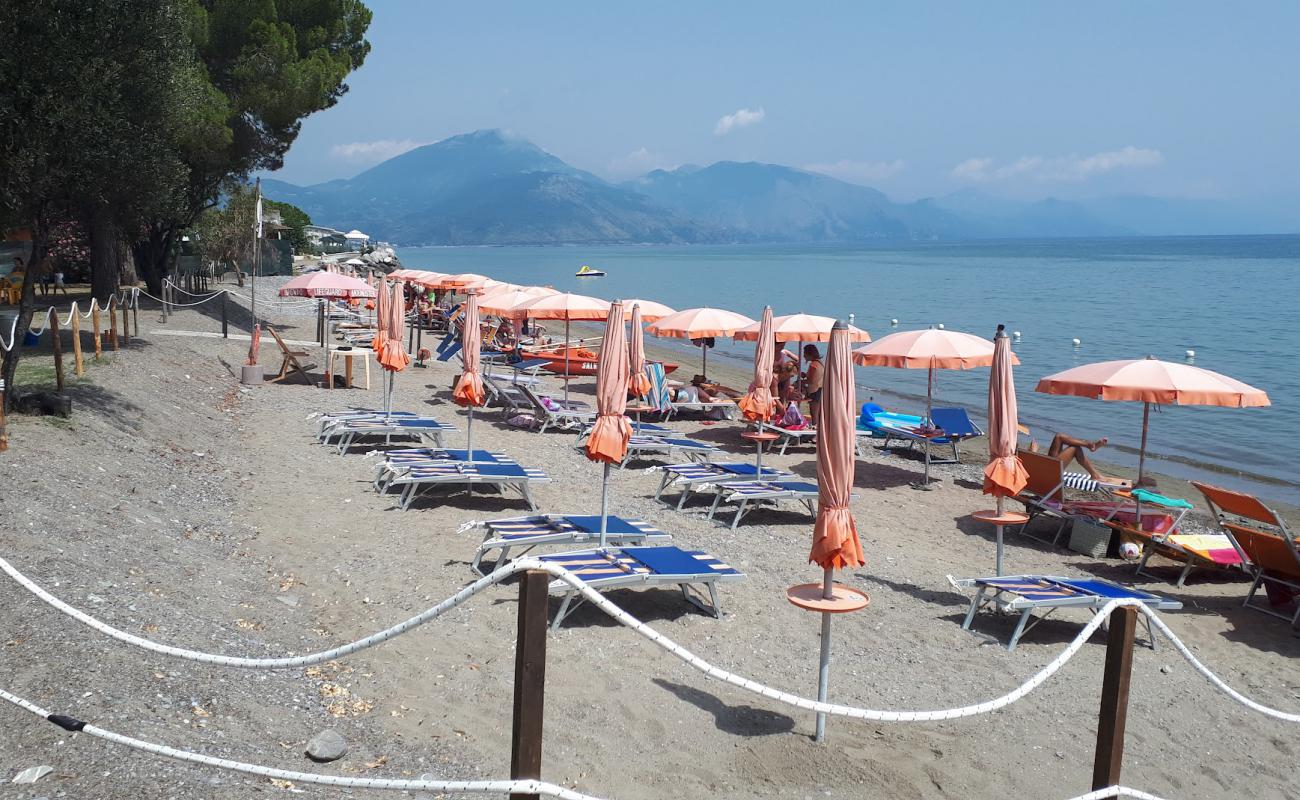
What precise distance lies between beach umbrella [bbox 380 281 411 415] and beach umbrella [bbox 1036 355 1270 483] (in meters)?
7.71

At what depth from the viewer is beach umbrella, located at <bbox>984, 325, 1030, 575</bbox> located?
7762 millimetres

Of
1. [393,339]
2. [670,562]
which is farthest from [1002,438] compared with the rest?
[393,339]

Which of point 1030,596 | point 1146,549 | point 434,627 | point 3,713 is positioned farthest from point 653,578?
point 1146,549

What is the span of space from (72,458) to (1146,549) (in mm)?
9543

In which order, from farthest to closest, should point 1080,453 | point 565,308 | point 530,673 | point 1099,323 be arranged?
point 1099,323
point 565,308
point 1080,453
point 530,673

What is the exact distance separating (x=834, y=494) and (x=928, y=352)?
7685mm

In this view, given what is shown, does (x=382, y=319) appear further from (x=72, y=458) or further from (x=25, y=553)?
(x=25, y=553)

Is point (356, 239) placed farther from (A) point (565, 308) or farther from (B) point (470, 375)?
(B) point (470, 375)

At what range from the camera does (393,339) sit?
43.2 feet

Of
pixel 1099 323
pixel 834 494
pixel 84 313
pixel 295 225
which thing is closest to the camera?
pixel 834 494

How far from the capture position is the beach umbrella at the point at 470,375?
1063 cm

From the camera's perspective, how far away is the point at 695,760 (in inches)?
200

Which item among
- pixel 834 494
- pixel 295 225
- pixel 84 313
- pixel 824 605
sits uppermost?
pixel 295 225

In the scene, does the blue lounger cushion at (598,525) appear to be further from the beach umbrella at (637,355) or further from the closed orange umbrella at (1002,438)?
the closed orange umbrella at (1002,438)
